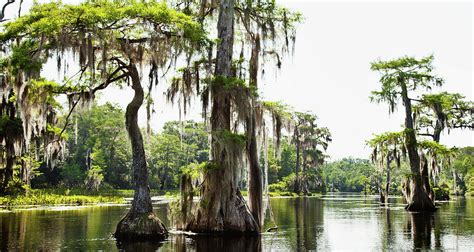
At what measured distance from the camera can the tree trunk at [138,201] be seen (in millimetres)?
17438

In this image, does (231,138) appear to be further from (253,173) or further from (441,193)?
(441,193)

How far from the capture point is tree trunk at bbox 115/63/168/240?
1744 centimetres

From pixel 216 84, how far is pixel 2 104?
1374cm

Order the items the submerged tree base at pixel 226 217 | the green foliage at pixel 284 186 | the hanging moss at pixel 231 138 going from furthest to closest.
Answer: the green foliage at pixel 284 186
the hanging moss at pixel 231 138
the submerged tree base at pixel 226 217

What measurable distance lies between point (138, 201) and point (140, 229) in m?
1.10

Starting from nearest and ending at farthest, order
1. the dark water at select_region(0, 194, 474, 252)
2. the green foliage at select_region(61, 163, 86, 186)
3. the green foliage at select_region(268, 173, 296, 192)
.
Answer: the dark water at select_region(0, 194, 474, 252) < the green foliage at select_region(61, 163, 86, 186) < the green foliage at select_region(268, 173, 296, 192)

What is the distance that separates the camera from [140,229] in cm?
1738

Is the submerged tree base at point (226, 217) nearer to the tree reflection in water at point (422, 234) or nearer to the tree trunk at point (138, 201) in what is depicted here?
the tree trunk at point (138, 201)

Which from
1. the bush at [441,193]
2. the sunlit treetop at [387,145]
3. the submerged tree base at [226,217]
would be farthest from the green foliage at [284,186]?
the submerged tree base at [226,217]

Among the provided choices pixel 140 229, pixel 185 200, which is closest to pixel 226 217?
pixel 185 200

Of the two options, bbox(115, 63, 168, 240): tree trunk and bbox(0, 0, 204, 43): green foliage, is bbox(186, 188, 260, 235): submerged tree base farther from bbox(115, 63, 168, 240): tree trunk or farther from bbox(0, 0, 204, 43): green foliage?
bbox(0, 0, 204, 43): green foliage

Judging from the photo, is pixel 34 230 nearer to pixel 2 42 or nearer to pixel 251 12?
pixel 2 42

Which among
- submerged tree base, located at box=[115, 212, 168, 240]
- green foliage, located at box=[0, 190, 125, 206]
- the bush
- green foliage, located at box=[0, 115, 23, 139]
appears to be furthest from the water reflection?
the bush

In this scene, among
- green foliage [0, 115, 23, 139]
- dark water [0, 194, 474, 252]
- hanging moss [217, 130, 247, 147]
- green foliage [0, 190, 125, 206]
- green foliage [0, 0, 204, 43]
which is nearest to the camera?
dark water [0, 194, 474, 252]
